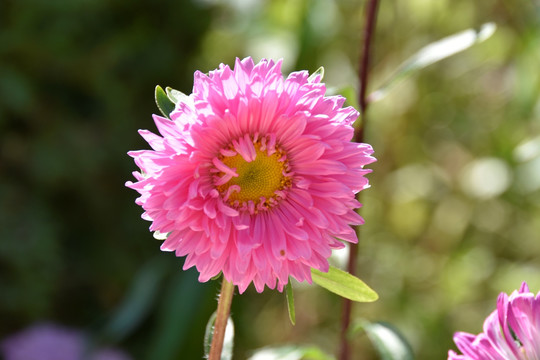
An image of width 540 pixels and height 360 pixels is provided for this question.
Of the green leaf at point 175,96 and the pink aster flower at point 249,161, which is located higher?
the green leaf at point 175,96

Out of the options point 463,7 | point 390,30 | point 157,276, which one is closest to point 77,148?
point 157,276

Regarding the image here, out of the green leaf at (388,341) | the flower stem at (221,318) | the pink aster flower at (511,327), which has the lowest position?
the flower stem at (221,318)


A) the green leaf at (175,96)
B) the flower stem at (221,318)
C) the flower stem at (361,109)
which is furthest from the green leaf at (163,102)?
the flower stem at (361,109)

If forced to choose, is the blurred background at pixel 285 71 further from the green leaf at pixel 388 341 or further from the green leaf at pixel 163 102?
the green leaf at pixel 163 102

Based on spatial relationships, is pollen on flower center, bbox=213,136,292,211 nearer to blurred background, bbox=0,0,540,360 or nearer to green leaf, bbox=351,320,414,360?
green leaf, bbox=351,320,414,360

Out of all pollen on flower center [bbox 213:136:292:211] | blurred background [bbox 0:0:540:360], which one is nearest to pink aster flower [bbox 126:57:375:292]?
pollen on flower center [bbox 213:136:292:211]

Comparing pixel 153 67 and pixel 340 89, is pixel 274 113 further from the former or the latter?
pixel 153 67
